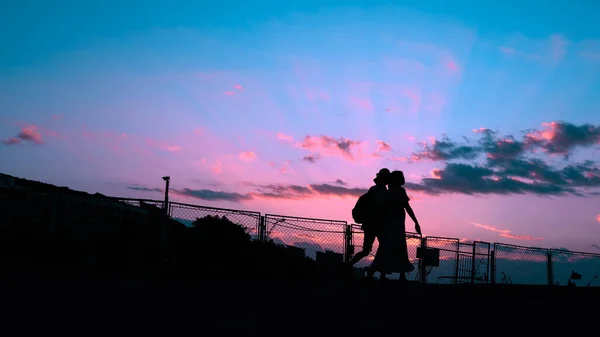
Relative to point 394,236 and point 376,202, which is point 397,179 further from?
point 394,236

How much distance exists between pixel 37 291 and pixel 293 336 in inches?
144

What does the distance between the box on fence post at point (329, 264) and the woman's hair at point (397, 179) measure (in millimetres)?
5108

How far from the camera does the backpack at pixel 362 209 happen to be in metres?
12.3

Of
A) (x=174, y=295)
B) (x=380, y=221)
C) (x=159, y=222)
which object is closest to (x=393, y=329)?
(x=174, y=295)

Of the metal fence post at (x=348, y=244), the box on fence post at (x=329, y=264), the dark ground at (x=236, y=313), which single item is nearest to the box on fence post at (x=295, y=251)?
the box on fence post at (x=329, y=264)

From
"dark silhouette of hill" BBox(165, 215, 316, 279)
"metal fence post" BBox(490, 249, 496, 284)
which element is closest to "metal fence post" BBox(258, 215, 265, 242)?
"dark silhouette of hill" BBox(165, 215, 316, 279)

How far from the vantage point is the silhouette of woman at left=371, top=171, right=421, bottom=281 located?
1125 centimetres

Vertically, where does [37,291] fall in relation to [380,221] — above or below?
below

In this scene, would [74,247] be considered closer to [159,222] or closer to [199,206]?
[159,222]

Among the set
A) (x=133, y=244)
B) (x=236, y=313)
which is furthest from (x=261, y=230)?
(x=236, y=313)

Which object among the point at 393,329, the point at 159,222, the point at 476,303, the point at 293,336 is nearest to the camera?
the point at 293,336

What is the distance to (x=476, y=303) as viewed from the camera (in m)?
8.67

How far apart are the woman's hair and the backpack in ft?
2.70

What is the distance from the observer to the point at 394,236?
11367 millimetres
